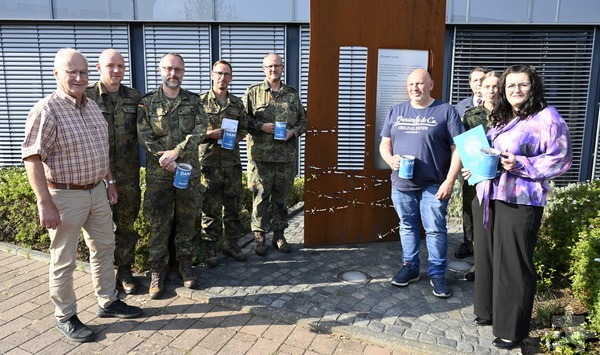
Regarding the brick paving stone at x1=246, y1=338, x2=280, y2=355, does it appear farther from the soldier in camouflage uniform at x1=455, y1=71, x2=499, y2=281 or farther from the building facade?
the building facade

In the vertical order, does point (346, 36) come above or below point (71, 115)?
above

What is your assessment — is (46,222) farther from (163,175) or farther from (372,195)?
(372,195)

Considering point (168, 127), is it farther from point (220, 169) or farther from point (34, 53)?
point (34, 53)

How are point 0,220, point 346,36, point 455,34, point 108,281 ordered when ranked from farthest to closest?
point 455,34 < point 0,220 < point 346,36 < point 108,281

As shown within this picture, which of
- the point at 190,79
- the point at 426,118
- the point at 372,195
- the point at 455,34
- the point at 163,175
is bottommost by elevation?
the point at 372,195

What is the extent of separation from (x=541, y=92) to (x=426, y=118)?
3.68 feet

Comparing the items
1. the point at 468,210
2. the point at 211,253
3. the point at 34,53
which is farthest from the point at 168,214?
the point at 34,53

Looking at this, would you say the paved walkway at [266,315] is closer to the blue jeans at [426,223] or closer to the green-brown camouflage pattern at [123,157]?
the blue jeans at [426,223]

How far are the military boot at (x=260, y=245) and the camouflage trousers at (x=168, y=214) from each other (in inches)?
38.4

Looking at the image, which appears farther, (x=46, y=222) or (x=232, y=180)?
(x=232, y=180)

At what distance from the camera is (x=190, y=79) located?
8.52m

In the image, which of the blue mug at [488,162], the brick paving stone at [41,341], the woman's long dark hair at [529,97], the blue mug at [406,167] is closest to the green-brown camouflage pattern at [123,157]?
the brick paving stone at [41,341]

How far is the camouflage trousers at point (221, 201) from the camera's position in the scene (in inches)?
191

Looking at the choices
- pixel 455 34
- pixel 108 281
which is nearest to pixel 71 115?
pixel 108 281
